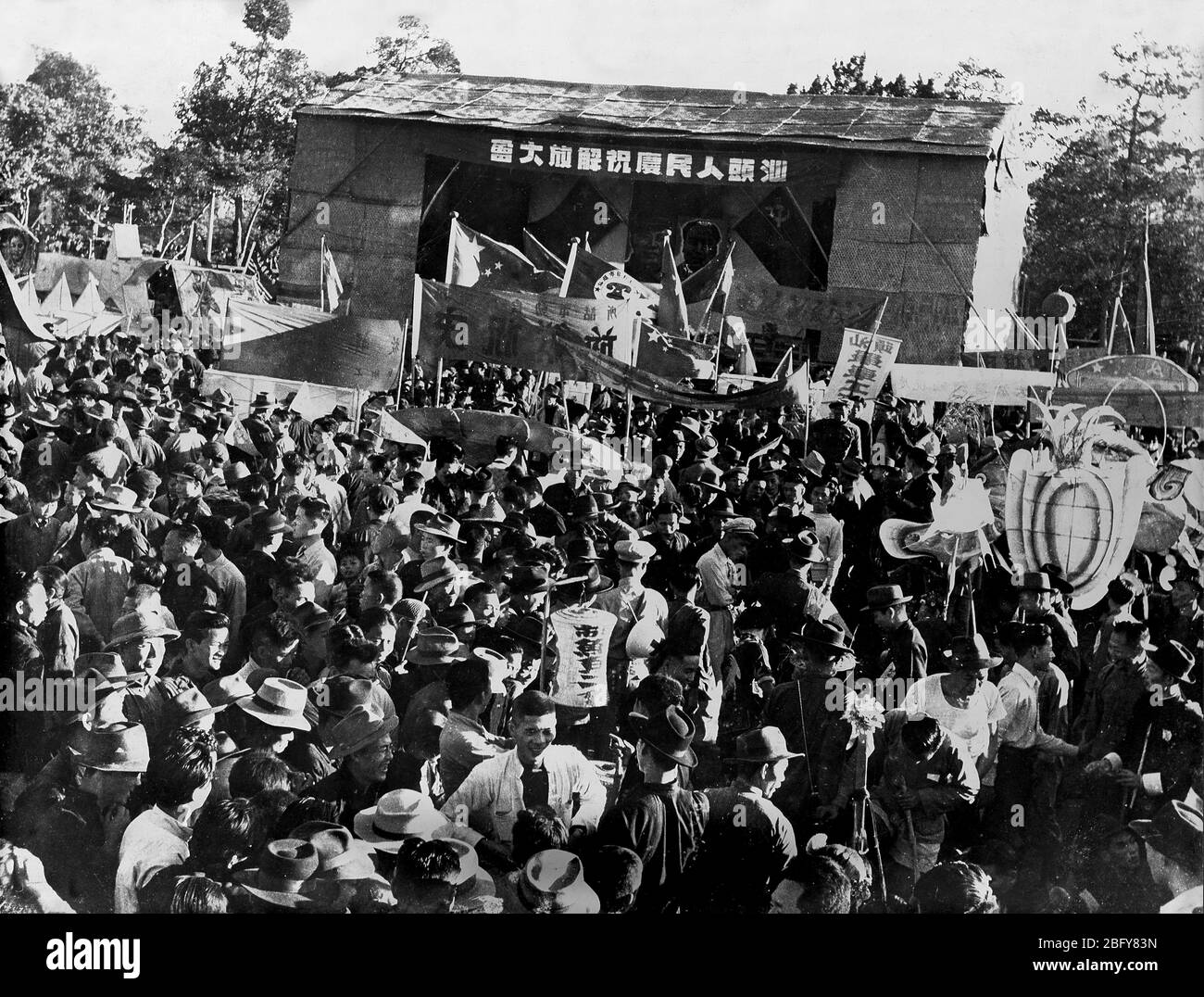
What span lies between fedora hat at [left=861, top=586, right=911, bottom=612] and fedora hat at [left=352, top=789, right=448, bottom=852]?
6.85ft

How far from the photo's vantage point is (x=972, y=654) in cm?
584

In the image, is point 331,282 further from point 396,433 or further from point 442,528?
point 442,528

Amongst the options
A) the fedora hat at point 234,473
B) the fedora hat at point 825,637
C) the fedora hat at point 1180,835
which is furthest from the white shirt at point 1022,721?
the fedora hat at point 234,473

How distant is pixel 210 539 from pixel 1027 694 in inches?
144

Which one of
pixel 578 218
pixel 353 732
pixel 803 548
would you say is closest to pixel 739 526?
pixel 803 548

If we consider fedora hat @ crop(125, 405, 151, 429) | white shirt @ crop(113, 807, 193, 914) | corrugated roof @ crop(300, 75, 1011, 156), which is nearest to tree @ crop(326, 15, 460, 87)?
corrugated roof @ crop(300, 75, 1011, 156)

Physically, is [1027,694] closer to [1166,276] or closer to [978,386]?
[978,386]

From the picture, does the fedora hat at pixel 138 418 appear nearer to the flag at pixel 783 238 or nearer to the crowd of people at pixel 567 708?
the crowd of people at pixel 567 708

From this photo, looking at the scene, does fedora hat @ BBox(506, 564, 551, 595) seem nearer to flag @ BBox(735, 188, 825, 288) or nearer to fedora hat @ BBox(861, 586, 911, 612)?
fedora hat @ BBox(861, 586, 911, 612)

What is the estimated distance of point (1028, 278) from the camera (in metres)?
6.90

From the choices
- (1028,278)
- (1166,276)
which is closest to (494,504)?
(1028,278)

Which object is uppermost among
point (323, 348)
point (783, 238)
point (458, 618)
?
point (783, 238)

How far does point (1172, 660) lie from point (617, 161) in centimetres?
351

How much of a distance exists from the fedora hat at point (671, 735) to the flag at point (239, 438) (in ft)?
8.83
